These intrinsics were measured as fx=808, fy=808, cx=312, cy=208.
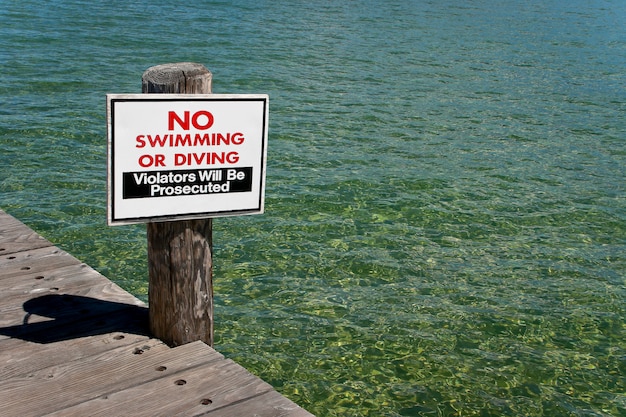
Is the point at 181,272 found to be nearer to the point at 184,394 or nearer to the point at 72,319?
the point at 184,394

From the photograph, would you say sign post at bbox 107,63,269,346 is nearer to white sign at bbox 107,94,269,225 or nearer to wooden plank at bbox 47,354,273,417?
white sign at bbox 107,94,269,225

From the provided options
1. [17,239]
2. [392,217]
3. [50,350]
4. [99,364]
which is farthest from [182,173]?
[392,217]

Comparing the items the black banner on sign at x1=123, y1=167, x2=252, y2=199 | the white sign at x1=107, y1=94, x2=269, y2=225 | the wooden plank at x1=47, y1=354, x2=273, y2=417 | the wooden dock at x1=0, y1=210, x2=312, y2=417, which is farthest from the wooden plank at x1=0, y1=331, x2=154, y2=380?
the black banner on sign at x1=123, y1=167, x2=252, y2=199

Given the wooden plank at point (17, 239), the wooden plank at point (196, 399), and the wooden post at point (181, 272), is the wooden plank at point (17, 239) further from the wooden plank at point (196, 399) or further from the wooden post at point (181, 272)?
the wooden plank at point (196, 399)

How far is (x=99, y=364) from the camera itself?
4148mm

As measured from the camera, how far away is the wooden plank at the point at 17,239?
18.9 ft

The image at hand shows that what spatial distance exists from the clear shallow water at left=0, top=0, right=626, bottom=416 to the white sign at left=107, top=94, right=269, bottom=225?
75.9 inches

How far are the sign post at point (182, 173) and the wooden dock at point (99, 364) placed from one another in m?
0.26

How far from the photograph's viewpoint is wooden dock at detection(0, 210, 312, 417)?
149 inches

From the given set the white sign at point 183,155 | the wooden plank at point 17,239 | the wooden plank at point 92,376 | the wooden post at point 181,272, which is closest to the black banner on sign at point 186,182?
the white sign at point 183,155

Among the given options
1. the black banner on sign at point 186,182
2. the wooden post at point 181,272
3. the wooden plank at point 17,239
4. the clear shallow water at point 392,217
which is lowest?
the clear shallow water at point 392,217

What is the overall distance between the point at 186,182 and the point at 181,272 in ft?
1.72

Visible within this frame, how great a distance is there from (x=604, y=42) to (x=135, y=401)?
2487 centimetres

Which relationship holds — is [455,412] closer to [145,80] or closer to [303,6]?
[145,80]
